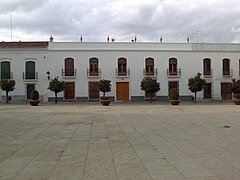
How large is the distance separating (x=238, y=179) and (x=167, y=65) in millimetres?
37198

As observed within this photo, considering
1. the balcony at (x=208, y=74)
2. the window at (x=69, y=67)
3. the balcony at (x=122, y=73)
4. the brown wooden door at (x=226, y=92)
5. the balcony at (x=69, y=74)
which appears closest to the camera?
the balcony at (x=69, y=74)

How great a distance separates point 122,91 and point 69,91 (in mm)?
6248

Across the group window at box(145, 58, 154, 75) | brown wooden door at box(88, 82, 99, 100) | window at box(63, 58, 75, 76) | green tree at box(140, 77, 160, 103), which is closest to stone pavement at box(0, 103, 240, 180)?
green tree at box(140, 77, 160, 103)

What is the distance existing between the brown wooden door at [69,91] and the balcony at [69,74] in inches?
28.6

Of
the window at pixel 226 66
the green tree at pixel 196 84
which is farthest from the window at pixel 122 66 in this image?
the window at pixel 226 66

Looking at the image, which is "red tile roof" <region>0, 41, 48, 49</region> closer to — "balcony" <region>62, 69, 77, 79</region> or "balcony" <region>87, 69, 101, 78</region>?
"balcony" <region>62, 69, 77, 79</region>

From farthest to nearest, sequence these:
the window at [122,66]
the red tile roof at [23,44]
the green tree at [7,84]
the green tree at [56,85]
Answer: the window at [122,66] → the red tile roof at [23,44] → the green tree at [7,84] → the green tree at [56,85]

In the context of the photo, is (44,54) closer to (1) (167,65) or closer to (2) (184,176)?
(1) (167,65)

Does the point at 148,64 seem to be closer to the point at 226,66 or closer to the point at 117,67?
the point at 117,67

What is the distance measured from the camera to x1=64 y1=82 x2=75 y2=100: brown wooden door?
4144cm

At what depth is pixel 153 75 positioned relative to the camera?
4212cm

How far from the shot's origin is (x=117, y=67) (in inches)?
1642

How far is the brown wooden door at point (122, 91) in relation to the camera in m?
41.7

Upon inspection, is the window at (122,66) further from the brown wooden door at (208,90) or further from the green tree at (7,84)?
the green tree at (7,84)
